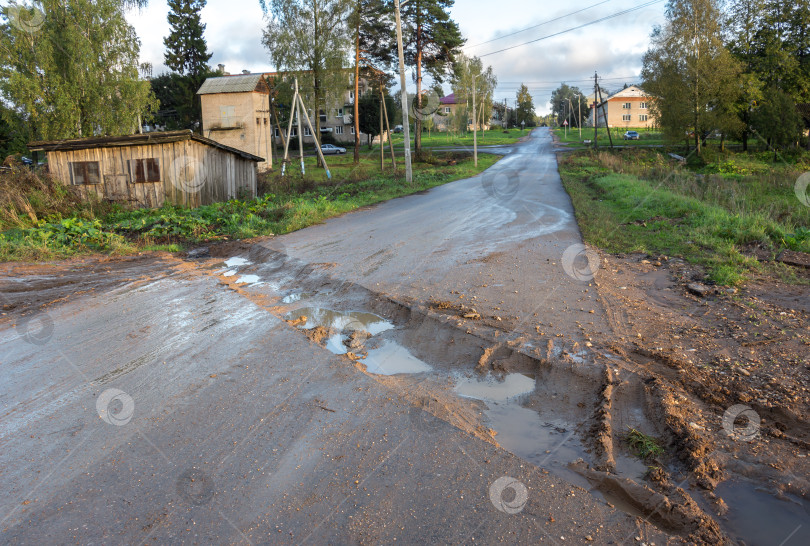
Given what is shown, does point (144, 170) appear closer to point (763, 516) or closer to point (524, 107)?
point (763, 516)

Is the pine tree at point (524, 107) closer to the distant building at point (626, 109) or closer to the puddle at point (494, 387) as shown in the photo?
the distant building at point (626, 109)

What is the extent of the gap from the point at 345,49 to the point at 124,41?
53.8 feet

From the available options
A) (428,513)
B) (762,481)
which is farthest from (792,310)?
(428,513)

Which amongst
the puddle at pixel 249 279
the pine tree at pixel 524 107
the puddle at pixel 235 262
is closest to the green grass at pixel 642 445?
the puddle at pixel 249 279

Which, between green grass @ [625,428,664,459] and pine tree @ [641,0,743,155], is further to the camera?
pine tree @ [641,0,743,155]

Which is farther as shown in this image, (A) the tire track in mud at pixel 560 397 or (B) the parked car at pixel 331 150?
(B) the parked car at pixel 331 150

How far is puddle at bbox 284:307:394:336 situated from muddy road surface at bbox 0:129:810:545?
0.04 meters

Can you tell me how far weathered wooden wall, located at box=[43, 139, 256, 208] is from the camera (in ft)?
60.7

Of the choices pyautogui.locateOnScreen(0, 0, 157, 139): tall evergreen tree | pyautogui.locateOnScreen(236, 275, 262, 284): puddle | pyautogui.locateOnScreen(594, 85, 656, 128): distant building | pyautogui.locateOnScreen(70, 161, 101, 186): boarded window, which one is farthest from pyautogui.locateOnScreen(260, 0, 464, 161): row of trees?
pyautogui.locateOnScreen(594, 85, 656, 128): distant building
